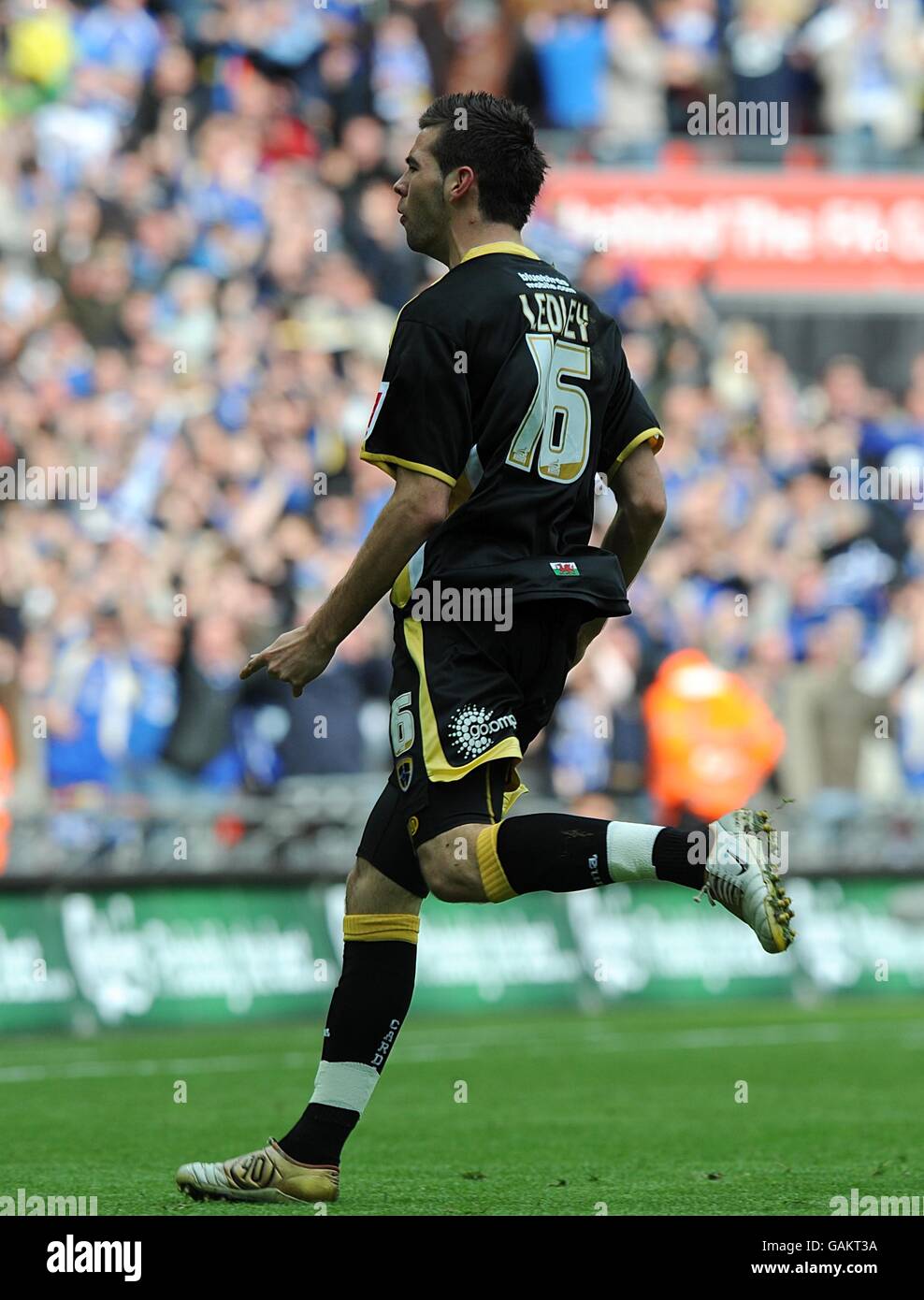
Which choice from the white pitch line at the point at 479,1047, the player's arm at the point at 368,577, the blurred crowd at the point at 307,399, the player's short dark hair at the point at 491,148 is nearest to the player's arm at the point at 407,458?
the player's arm at the point at 368,577

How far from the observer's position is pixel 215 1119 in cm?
902

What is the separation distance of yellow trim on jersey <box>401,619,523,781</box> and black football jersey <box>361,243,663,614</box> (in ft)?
0.97

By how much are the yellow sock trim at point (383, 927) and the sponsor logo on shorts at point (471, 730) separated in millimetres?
598

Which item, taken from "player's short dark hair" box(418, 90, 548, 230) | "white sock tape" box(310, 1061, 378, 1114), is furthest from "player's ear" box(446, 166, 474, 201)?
"white sock tape" box(310, 1061, 378, 1114)

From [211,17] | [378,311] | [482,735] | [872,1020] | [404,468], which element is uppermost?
[211,17]

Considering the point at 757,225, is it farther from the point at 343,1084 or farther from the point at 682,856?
the point at 682,856

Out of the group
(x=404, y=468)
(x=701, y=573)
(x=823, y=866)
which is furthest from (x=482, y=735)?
(x=701, y=573)

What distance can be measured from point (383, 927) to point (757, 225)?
54.7ft

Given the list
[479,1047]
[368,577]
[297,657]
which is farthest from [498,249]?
[479,1047]

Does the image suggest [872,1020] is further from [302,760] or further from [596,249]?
[596,249]

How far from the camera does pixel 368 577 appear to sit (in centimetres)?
596

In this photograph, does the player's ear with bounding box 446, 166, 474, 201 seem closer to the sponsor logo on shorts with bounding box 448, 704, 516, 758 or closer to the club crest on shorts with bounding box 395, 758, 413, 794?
the sponsor logo on shorts with bounding box 448, 704, 516, 758

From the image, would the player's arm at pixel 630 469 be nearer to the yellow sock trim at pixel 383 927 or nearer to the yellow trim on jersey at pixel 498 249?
the yellow trim on jersey at pixel 498 249
